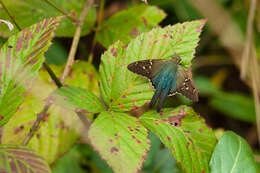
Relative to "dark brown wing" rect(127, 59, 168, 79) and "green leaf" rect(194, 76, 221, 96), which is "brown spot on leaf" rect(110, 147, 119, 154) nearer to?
"dark brown wing" rect(127, 59, 168, 79)

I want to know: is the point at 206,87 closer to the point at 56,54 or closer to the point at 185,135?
the point at 56,54

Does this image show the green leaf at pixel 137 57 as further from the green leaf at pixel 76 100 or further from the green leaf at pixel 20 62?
the green leaf at pixel 20 62

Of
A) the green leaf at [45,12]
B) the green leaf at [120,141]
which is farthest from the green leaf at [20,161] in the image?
the green leaf at [45,12]

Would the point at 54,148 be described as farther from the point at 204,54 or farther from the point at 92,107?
the point at 204,54

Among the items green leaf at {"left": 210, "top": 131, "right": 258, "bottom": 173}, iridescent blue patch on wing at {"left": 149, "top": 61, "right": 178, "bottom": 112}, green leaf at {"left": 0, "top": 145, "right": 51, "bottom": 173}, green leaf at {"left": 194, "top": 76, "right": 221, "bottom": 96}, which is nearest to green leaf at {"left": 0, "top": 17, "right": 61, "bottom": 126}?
green leaf at {"left": 0, "top": 145, "right": 51, "bottom": 173}

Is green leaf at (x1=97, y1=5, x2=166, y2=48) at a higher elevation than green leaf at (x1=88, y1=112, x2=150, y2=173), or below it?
higher

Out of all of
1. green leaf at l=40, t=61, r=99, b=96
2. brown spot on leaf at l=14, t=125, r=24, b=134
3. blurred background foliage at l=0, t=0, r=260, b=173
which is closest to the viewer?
brown spot on leaf at l=14, t=125, r=24, b=134

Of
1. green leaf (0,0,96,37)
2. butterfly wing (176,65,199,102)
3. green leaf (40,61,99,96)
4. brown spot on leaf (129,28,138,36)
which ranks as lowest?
butterfly wing (176,65,199,102)

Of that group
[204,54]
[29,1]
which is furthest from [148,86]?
[204,54]
